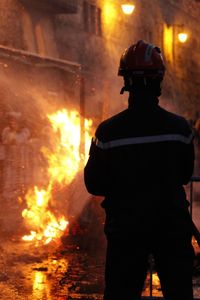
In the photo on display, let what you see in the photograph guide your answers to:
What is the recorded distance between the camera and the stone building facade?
1614cm

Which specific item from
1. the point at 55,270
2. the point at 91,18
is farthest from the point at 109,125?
the point at 91,18

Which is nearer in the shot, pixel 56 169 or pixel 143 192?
pixel 143 192

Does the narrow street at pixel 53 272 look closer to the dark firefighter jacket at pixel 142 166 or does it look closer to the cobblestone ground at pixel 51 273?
the cobblestone ground at pixel 51 273

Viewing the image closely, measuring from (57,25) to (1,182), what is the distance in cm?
664

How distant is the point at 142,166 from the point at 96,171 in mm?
321

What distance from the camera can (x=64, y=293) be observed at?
7.71m

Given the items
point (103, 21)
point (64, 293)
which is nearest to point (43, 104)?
point (103, 21)

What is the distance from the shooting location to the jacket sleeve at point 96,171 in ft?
12.9

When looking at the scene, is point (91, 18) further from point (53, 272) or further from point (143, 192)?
point (143, 192)

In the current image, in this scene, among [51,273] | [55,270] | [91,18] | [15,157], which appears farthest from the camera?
[91,18]

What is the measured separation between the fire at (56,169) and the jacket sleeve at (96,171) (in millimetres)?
6845

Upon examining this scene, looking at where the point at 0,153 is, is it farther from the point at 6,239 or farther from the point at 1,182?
the point at 6,239

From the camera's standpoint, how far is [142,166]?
3826mm

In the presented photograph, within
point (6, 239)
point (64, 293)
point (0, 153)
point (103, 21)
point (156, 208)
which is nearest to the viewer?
point (156, 208)
